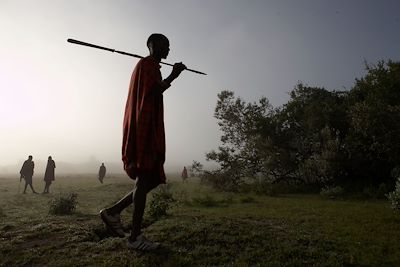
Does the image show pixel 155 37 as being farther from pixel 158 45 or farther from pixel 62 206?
pixel 62 206

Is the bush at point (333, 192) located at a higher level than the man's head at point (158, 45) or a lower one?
lower

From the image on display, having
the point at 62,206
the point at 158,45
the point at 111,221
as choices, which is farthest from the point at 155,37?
the point at 62,206

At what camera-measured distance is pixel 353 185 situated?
18781 millimetres

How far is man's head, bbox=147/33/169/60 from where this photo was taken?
5215 millimetres

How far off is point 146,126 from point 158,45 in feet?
3.98

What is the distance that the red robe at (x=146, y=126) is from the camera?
188 inches

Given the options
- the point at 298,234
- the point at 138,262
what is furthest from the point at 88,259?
the point at 298,234

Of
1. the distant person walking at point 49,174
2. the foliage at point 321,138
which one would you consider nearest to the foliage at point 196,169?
the foliage at point 321,138

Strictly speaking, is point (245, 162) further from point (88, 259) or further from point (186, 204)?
point (88, 259)

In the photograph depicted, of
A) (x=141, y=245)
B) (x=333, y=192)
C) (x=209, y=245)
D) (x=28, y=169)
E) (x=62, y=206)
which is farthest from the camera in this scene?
(x=28, y=169)

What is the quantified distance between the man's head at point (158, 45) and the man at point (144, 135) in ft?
0.49

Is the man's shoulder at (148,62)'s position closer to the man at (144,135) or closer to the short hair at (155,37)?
the man at (144,135)

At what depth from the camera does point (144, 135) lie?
4.80 metres

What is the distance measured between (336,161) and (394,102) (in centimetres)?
405
